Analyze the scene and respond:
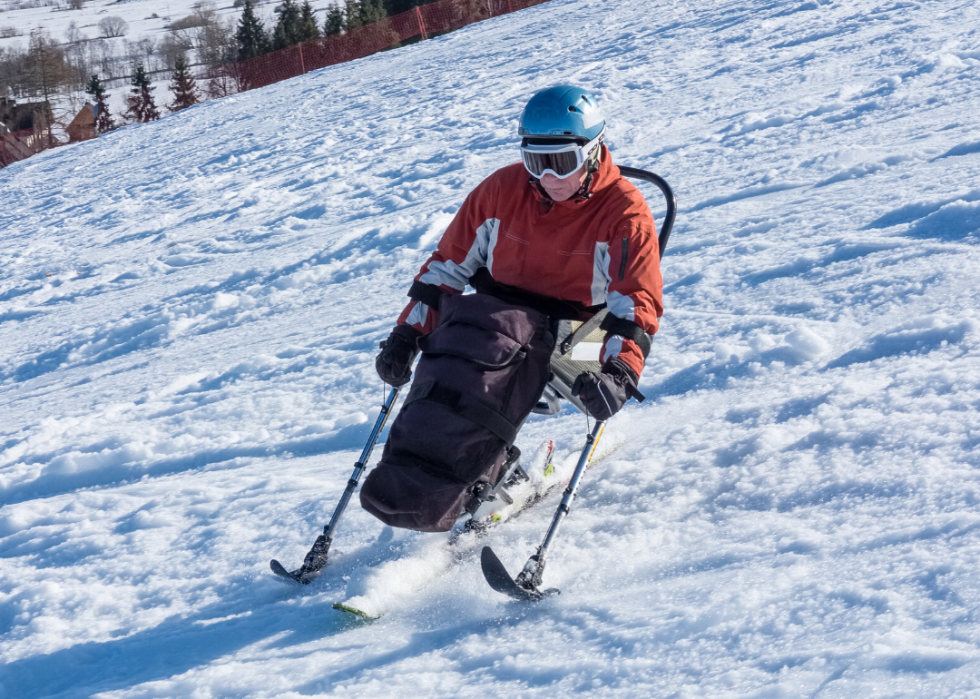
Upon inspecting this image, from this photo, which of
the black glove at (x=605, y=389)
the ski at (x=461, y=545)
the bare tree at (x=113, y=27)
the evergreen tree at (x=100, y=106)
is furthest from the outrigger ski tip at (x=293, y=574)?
the bare tree at (x=113, y=27)

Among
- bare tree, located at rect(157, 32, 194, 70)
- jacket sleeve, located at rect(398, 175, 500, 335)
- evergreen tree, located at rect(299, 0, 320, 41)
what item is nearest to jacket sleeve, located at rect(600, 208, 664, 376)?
jacket sleeve, located at rect(398, 175, 500, 335)

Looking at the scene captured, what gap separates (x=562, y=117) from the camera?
2.83 m

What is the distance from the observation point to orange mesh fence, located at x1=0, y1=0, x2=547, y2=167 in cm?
2116

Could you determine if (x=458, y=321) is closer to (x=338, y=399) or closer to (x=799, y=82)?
(x=338, y=399)

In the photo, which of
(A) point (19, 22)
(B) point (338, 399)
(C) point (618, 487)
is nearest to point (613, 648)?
(C) point (618, 487)

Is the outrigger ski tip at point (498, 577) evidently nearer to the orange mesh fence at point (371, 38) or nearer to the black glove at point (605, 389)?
the black glove at point (605, 389)

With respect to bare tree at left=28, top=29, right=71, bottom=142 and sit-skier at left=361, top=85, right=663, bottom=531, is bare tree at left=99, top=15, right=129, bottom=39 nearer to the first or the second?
bare tree at left=28, top=29, right=71, bottom=142

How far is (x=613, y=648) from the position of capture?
230cm

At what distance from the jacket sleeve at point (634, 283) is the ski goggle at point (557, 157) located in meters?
0.27

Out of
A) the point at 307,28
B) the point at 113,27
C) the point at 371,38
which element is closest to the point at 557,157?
the point at 371,38

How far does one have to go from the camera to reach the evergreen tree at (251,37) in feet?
158

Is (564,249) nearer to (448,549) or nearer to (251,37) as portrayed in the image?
(448,549)

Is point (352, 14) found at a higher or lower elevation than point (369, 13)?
higher

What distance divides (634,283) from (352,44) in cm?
2087
